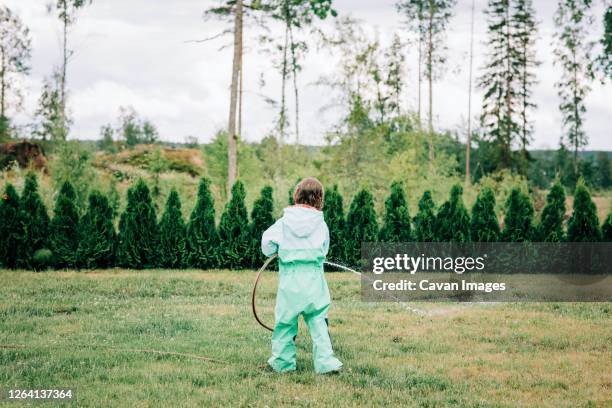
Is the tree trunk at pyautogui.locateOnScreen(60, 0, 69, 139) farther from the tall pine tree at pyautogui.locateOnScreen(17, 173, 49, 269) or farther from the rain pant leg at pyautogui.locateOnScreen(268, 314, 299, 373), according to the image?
the rain pant leg at pyautogui.locateOnScreen(268, 314, 299, 373)

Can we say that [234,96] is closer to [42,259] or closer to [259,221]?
[259,221]

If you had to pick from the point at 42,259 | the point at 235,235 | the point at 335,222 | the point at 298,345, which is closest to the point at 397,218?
the point at 335,222

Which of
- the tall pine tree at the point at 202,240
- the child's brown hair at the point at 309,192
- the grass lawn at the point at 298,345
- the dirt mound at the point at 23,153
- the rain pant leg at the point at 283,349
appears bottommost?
the grass lawn at the point at 298,345

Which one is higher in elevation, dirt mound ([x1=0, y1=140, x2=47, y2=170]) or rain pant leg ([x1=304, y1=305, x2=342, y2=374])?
dirt mound ([x1=0, y1=140, x2=47, y2=170])

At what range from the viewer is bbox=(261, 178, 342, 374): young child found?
550cm

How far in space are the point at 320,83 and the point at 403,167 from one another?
6125mm

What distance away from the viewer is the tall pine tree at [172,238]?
13.2 meters

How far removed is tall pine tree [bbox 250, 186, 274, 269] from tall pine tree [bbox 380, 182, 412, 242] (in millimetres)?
2525

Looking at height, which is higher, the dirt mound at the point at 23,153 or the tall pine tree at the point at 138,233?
the dirt mound at the point at 23,153

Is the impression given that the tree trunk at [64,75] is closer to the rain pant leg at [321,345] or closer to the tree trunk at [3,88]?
the tree trunk at [3,88]

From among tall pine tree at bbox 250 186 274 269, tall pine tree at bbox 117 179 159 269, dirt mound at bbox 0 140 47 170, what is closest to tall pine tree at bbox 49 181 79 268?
tall pine tree at bbox 117 179 159 269

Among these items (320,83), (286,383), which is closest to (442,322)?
(286,383)

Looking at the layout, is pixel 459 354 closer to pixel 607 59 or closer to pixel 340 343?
pixel 340 343

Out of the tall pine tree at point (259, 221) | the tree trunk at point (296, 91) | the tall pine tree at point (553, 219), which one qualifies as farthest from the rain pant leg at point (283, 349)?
the tree trunk at point (296, 91)
